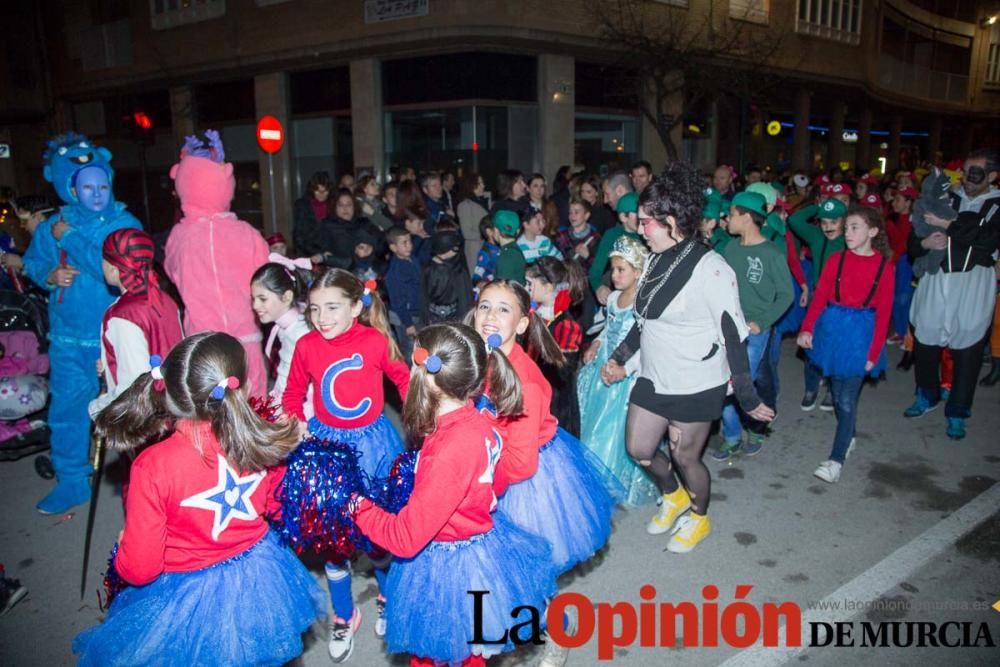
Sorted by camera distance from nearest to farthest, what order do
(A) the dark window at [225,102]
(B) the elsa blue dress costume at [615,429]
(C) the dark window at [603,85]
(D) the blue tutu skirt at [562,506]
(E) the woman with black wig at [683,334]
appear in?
(D) the blue tutu skirt at [562,506] → (E) the woman with black wig at [683,334] → (B) the elsa blue dress costume at [615,429] → (C) the dark window at [603,85] → (A) the dark window at [225,102]

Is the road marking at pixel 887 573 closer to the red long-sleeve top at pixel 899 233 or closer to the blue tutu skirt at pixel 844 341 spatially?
the blue tutu skirt at pixel 844 341

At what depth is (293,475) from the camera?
250 centimetres

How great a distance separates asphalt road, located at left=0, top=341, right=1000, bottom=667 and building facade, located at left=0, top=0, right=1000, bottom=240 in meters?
10.6

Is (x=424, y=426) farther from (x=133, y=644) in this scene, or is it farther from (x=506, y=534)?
(x=133, y=644)

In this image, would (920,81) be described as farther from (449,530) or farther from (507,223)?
(449,530)

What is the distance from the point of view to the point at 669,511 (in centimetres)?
441

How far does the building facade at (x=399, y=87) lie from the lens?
1605 centimetres

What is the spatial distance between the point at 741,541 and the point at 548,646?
1.74 metres

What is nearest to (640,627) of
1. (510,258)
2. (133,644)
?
(133,644)

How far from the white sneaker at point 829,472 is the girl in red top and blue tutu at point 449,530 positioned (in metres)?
3.27

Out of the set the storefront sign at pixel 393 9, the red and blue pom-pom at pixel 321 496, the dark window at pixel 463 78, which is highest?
the storefront sign at pixel 393 9

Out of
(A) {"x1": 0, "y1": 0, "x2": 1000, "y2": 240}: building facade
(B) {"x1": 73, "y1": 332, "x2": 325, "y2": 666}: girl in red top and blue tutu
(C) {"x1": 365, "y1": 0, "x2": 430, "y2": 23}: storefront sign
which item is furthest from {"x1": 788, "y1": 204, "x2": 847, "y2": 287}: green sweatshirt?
(C) {"x1": 365, "y1": 0, "x2": 430, "y2": 23}: storefront sign

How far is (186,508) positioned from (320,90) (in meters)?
17.8

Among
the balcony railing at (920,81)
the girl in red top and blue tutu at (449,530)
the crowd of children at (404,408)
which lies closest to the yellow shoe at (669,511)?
the crowd of children at (404,408)
